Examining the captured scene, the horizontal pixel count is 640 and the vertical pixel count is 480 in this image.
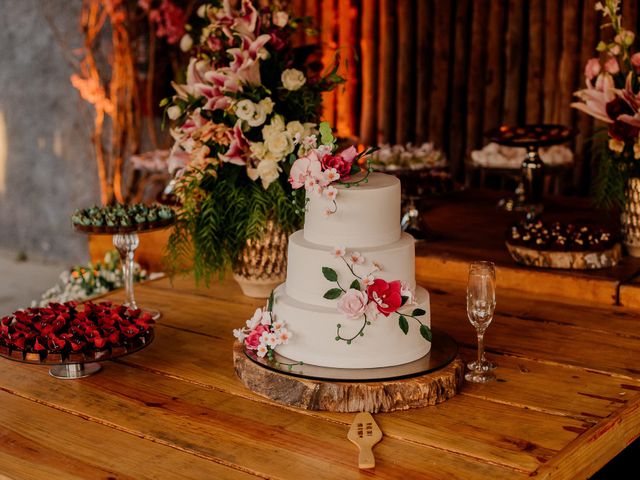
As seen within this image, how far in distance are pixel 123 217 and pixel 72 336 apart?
47 cm

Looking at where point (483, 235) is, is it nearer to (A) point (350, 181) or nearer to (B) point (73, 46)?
(A) point (350, 181)

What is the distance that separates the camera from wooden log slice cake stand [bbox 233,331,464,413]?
180 centimetres

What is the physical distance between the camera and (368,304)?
1.83 metres

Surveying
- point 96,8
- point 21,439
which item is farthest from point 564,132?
point 96,8

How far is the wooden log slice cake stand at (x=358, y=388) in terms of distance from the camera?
180 cm

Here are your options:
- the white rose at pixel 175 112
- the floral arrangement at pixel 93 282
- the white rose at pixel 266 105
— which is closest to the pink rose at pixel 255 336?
the white rose at pixel 266 105

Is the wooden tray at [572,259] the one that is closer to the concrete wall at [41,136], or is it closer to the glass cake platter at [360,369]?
the glass cake platter at [360,369]

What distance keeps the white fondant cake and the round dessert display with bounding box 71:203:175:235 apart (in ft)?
1.77

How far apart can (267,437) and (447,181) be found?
5.55 ft

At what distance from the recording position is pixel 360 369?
1859 mm

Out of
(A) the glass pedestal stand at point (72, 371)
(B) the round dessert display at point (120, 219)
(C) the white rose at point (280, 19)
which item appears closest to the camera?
(A) the glass pedestal stand at point (72, 371)

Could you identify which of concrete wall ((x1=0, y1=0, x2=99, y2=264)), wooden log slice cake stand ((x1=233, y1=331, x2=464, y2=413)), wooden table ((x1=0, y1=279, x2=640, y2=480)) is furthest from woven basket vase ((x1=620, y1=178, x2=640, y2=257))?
concrete wall ((x1=0, y1=0, x2=99, y2=264))

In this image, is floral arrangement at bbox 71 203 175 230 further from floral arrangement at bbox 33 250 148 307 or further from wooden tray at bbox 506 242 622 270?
floral arrangement at bbox 33 250 148 307

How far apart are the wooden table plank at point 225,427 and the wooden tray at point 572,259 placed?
1.18 m
